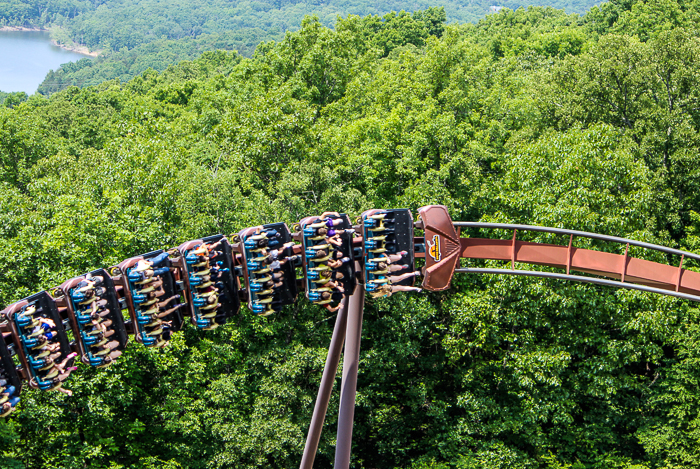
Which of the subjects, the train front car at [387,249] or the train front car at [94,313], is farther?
the train front car at [387,249]

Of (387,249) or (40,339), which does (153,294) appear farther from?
(387,249)

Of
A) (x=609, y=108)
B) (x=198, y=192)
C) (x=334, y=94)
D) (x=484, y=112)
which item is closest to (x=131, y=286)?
(x=198, y=192)

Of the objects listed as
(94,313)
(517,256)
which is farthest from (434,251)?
(94,313)

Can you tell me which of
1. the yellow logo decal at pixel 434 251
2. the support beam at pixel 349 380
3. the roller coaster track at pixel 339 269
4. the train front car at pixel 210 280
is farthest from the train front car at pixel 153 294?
the yellow logo decal at pixel 434 251

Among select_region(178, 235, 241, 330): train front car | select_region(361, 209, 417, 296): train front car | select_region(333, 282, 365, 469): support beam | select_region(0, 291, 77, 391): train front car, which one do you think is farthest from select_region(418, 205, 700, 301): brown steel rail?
select_region(0, 291, 77, 391): train front car

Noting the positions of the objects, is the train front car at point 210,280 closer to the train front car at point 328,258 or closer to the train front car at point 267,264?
the train front car at point 267,264

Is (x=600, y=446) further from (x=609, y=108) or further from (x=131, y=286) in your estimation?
(x=131, y=286)
